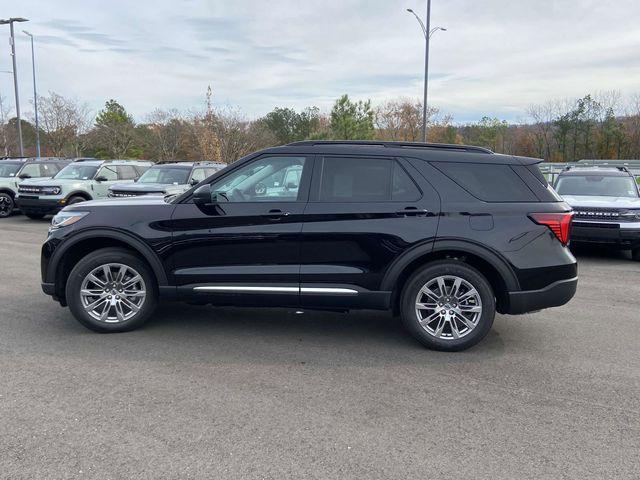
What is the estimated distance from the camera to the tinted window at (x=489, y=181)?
15.6 feet

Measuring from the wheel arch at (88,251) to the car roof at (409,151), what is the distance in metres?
1.50

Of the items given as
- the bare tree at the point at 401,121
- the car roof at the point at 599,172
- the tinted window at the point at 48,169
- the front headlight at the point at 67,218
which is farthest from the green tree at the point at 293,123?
the front headlight at the point at 67,218

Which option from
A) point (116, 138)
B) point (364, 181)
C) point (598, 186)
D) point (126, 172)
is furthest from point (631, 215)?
point (116, 138)

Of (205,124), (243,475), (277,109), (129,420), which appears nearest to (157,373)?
(129,420)

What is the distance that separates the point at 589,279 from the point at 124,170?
13.4 m

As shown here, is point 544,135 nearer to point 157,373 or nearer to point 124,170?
point 124,170

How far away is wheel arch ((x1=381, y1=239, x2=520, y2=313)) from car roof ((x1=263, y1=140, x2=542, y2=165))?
0.80 m

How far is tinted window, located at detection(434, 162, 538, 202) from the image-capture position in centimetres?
475

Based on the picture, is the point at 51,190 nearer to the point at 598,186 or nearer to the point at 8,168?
the point at 8,168

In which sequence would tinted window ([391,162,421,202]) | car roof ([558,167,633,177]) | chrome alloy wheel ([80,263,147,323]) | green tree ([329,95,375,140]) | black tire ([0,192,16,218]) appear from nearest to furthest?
tinted window ([391,162,421,202]) → chrome alloy wheel ([80,263,147,323]) → car roof ([558,167,633,177]) → black tire ([0,192,16,218]) → green tree ([329,95,375,140])

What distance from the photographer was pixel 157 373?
4211 mm

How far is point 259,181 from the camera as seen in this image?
500cm

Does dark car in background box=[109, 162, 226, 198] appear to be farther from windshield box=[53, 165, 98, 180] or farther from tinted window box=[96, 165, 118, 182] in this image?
windshield box=[53, 165, 98, 180]

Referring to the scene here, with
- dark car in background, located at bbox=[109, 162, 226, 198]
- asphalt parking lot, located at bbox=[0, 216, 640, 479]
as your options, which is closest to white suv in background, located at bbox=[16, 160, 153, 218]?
dark car in background, located at bbox=[109, 162, 226, 198]
